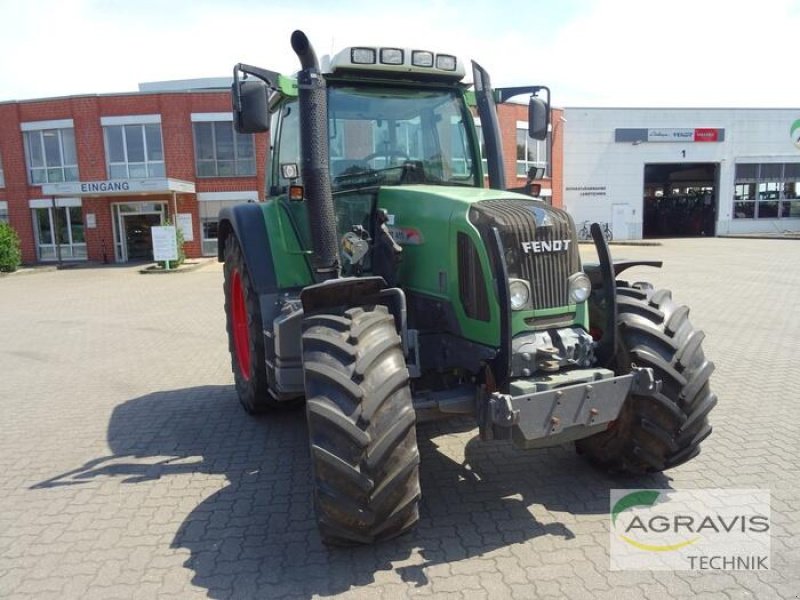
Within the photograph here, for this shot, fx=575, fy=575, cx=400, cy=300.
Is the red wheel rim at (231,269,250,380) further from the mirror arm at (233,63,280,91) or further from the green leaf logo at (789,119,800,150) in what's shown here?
the green leaf logo at (789,119,800,150)

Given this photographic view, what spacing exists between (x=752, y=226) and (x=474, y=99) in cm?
3582

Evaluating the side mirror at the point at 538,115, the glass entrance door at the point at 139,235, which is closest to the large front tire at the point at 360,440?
the side mirror at the point at 538,115

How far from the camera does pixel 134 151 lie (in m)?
24.6

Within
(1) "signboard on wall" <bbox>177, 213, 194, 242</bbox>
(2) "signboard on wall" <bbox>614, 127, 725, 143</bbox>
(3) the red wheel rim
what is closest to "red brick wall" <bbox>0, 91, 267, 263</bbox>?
(1) "signboard on wall" <bbox>177, 213, 194, 242</bbox>

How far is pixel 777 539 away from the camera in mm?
3195

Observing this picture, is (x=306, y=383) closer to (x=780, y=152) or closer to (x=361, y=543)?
(x=361, y=543)

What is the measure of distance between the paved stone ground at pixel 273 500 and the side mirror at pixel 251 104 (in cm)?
245

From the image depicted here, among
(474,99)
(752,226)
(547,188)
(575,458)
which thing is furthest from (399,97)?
(752,226)

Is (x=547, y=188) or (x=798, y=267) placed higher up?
(x=547, y=188)

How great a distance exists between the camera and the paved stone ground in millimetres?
2920

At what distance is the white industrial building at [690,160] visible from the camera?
105 ft

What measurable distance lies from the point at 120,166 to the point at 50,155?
11.1 feet

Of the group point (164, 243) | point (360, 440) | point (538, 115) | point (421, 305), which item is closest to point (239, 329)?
point (421, 305)

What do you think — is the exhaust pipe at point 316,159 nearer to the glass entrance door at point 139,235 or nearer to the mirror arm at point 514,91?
the mirror arm at point 514,91
